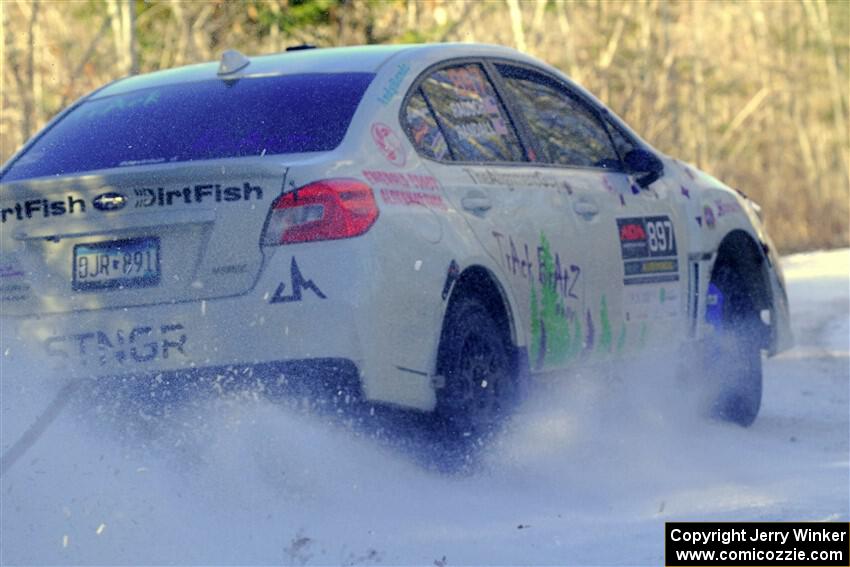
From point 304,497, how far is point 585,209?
2.04 m

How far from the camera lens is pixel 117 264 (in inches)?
226

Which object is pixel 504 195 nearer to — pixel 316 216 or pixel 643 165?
pixel 316 216

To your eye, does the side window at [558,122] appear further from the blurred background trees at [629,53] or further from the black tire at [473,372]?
the blurred background trees at [629,53]

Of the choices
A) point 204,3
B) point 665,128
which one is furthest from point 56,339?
point 665,128

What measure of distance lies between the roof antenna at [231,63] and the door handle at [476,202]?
101cm

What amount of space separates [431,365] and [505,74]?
71.3 inches

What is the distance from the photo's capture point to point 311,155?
5836 millimetres

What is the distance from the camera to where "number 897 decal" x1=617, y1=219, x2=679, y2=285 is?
24.8 ft

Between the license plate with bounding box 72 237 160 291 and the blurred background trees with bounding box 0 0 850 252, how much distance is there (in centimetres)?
1007

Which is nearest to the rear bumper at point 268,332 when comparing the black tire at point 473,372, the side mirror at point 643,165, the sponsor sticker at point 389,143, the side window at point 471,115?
the black tire at point 473,372

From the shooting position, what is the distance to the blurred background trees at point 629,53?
2147cm

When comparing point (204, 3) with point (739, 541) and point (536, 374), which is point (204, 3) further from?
point (739, 541)

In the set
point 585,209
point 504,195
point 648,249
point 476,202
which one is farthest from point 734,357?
point 476,202

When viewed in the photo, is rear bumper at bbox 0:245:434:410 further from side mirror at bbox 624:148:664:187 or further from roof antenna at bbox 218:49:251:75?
side mirror at bbox 624:148:664:187
